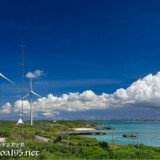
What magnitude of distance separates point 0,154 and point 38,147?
A: 286 centimetres

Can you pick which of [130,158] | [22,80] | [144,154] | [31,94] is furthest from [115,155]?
[31,94]

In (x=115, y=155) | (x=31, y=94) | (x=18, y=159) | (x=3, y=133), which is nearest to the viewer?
(x=18, y=159)

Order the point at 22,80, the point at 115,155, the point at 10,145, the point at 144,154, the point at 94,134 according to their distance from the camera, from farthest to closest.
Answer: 1. the point at 94,134
2. the point at 22,80
3. the point at 10,145
4. the point at 144,154
5. the point at 115,155

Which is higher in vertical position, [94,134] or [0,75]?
[0,75]

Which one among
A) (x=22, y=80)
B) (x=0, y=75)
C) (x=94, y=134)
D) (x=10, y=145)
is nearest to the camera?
(x=10, y=145)

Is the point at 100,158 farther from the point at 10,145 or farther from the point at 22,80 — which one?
the point at 22,80

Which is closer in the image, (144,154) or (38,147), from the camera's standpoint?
(144,154)

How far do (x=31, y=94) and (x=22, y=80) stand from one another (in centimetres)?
3064

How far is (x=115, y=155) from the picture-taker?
413 inches

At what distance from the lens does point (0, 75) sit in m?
19.8

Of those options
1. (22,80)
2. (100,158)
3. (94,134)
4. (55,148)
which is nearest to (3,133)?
(22,80)

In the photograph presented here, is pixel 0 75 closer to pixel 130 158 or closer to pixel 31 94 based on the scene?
pixel 130 158

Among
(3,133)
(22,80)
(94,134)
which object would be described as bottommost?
(94,134)

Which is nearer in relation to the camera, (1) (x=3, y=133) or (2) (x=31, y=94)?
(1) (x=3, y=133)
